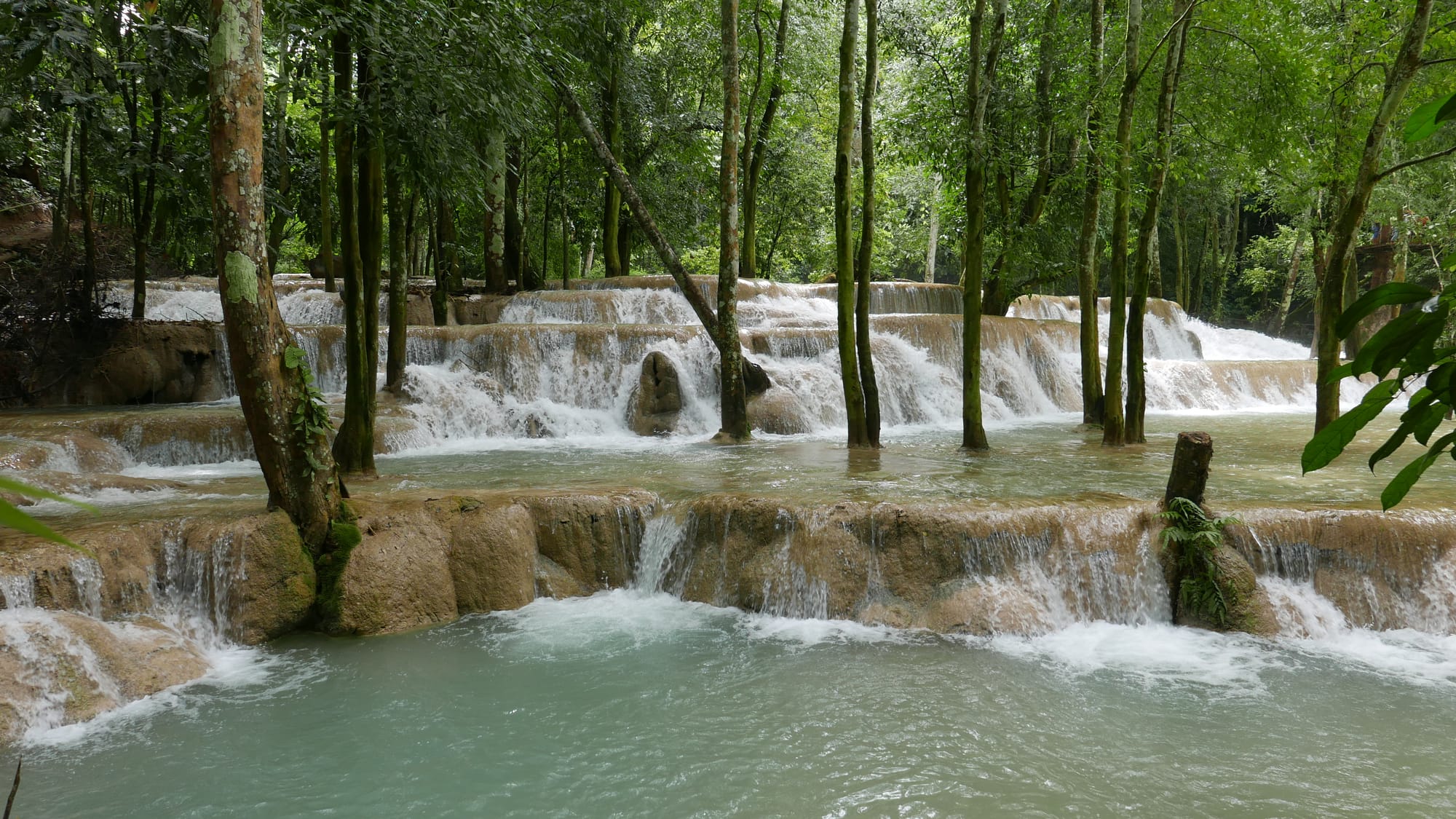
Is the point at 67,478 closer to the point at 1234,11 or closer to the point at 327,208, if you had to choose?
the point at 327,208

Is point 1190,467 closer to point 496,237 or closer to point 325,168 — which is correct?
point 325,168

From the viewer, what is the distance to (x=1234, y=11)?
433 inches

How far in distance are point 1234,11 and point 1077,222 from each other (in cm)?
375

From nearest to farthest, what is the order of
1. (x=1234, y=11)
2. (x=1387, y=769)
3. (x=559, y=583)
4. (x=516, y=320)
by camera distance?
(x=1387, y=769), (x=559, y=583), (x=1234, y=11), (x=516, y=320)

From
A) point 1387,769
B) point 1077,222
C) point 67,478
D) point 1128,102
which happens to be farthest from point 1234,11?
point 67,478

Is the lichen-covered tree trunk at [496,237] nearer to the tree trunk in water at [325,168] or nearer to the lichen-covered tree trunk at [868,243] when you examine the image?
the tree trunk in water at [325,168]

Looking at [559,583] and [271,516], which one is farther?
[559,583]

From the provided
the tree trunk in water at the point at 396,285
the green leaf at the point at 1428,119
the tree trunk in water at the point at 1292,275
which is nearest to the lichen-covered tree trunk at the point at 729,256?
the tree trunk in water at the point at 396,285

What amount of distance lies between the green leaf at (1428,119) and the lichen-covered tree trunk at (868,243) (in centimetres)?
894

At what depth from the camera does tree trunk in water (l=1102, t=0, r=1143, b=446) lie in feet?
31.7

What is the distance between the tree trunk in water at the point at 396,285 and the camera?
9164 millimetres

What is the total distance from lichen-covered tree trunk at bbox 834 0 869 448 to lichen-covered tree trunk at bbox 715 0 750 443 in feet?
4.46

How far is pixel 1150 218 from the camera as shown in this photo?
1027cm

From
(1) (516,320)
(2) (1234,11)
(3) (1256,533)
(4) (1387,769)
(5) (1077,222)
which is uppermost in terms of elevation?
(2) (1234,11)
